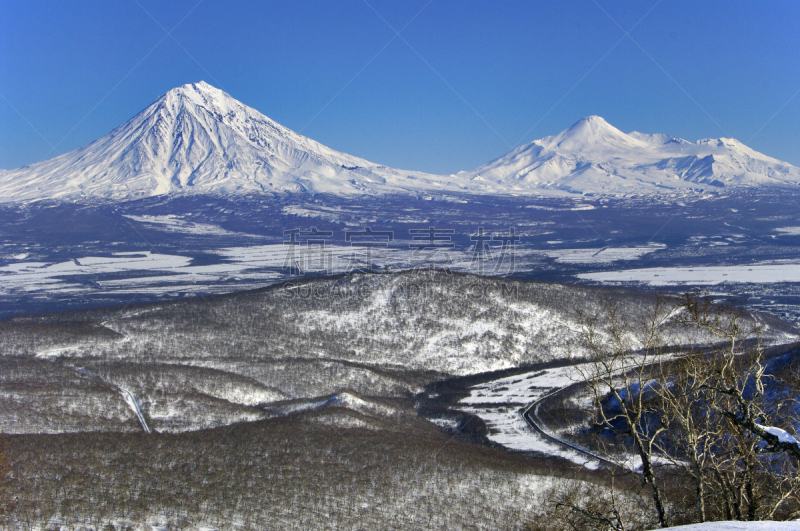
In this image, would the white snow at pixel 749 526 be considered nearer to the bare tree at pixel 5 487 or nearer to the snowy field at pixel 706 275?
the bare tree at pixel 5 487

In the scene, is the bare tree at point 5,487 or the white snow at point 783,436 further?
the bare tree at point 5,487

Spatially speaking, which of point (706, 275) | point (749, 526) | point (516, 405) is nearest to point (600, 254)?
point (706, 275)

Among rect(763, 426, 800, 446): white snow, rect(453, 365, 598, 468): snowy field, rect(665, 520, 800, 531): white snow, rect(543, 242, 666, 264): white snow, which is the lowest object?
rect(453, 365, 598, 468): snowy field

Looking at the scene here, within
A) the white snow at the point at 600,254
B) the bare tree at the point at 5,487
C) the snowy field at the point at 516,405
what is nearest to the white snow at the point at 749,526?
the snowy field at the point at 516,405

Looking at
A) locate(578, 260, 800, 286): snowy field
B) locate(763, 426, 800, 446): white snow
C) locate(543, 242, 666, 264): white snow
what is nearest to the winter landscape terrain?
locate(763, 426, 800, 446): white snow

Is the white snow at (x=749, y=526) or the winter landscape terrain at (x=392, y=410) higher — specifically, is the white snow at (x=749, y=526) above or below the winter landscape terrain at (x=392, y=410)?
above

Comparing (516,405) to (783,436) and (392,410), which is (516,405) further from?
(783,436)

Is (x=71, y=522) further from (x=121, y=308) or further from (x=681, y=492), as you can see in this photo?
(x=121, y=308)

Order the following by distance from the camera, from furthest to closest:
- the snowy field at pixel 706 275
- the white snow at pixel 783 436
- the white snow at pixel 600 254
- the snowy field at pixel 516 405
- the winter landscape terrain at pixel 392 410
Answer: the white snow at pixel 600 254, the snowy field at pixel 706 275, the snowy field at pixel 516 405, the winter landscape terrain at pixel 392 410, the white snow at pixel 783 436

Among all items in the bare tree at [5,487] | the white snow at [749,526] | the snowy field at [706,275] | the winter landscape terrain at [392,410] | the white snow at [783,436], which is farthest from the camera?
the snowy field at [706,275]

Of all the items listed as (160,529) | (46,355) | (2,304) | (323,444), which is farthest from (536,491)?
(2,304)

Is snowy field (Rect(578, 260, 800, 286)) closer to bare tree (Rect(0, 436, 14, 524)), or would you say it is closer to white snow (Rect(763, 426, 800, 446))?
bare tree (Rect(0, 436, 14, 524))
